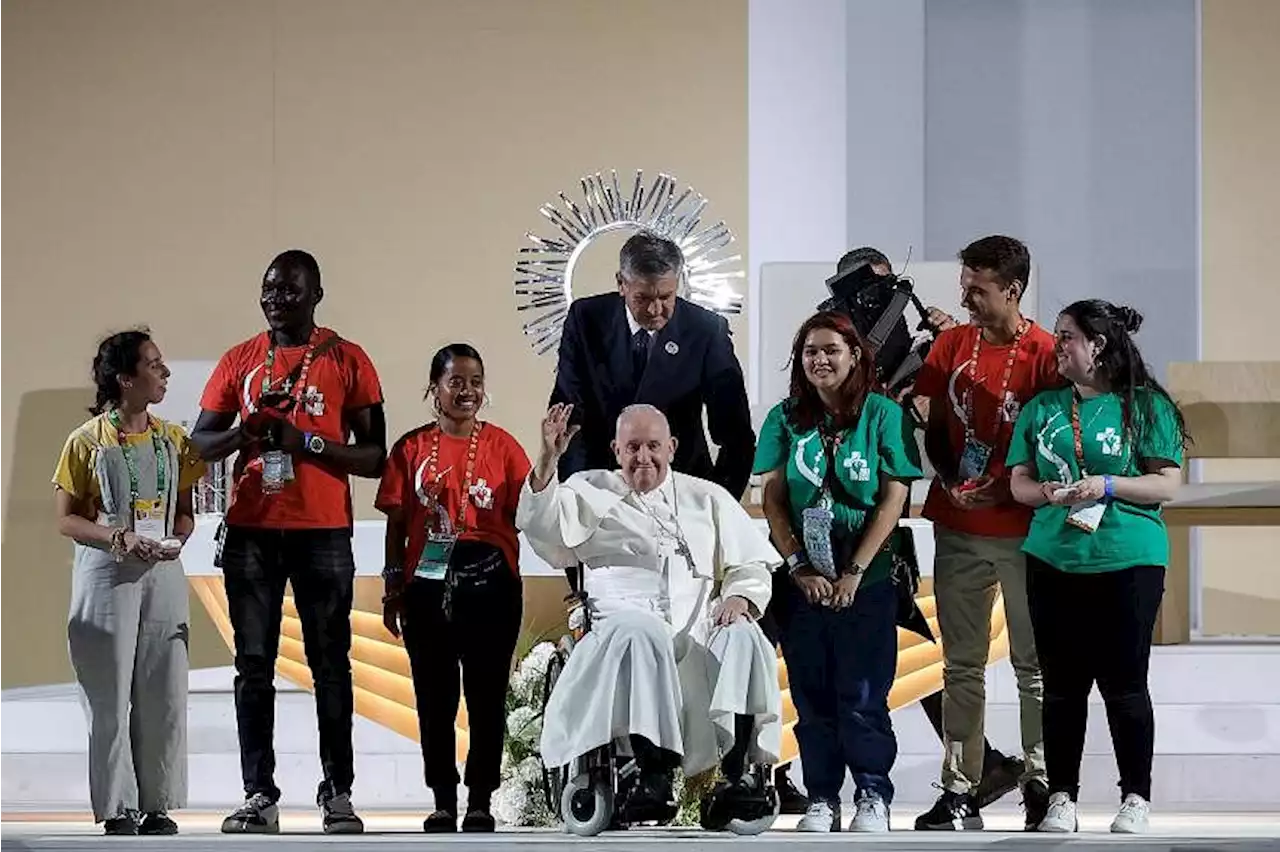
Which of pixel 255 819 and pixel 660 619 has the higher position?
pixel 660 619

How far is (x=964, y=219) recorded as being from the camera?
9.71 metres

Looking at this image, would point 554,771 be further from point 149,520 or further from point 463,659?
point 149,520

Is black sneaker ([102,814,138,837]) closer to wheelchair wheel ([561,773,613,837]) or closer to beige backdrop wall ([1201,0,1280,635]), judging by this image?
wheelchair wheel ([561,773,613,837])

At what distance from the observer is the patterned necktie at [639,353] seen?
17.7 feet

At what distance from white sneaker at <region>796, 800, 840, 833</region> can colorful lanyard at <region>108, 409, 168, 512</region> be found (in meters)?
1.75

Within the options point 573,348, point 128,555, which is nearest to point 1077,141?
point 573,348

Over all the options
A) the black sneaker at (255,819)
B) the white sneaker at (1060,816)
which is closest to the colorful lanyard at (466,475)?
the black sneaker at (255,819)

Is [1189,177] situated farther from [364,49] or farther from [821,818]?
[821,818]

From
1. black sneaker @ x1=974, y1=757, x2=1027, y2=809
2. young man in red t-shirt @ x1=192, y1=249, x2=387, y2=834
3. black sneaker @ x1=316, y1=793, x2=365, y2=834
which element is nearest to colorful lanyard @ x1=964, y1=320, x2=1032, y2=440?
black sneaker @ x1=974, y1=757, x2=1027, y2=809

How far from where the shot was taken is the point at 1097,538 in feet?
16.3

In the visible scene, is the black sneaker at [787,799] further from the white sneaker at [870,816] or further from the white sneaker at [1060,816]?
the white sneaker at [1060,816]

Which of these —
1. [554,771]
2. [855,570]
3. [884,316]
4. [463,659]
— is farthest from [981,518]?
[463,659]

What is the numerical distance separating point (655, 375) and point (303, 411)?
0.87m

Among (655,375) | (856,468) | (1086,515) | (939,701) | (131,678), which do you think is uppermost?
(655,375)
